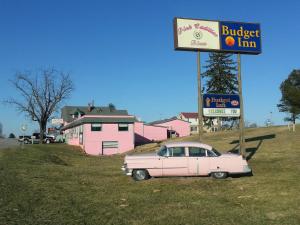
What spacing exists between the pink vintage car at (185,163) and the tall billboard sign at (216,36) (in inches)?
272

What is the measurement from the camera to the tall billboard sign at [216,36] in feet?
70.5

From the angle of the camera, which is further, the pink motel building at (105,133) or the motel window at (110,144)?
the motel window at (110,144)

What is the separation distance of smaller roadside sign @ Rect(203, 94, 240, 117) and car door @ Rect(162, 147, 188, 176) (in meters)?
5.33

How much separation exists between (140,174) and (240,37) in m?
10.5

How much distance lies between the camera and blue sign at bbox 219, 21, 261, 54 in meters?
22.3

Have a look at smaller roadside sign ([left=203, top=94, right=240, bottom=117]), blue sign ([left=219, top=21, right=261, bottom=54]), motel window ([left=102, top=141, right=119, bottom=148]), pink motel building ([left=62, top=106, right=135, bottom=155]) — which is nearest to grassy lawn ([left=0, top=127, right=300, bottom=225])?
smaller roadside sign ([left=203, top=94, right=240, bottom=117])

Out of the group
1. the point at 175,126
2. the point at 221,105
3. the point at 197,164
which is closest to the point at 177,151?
the point at 197,164

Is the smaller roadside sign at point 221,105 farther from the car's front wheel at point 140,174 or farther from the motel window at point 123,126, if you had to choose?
the motel window at point 123,126

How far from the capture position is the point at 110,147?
5644 centimetres

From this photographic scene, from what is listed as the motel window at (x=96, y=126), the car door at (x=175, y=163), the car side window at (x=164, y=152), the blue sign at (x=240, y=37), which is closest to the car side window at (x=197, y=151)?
the car door at (x=175, y=163)

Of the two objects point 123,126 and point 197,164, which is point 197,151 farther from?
point 123,126

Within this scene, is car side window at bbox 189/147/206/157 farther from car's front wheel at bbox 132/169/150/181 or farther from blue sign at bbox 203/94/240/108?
blue sign at bbox 203/94/240/108

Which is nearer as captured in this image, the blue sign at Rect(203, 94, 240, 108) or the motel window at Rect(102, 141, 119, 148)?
the blue sign at Rect(203, 94, 240, 108)

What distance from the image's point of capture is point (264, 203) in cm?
1169
